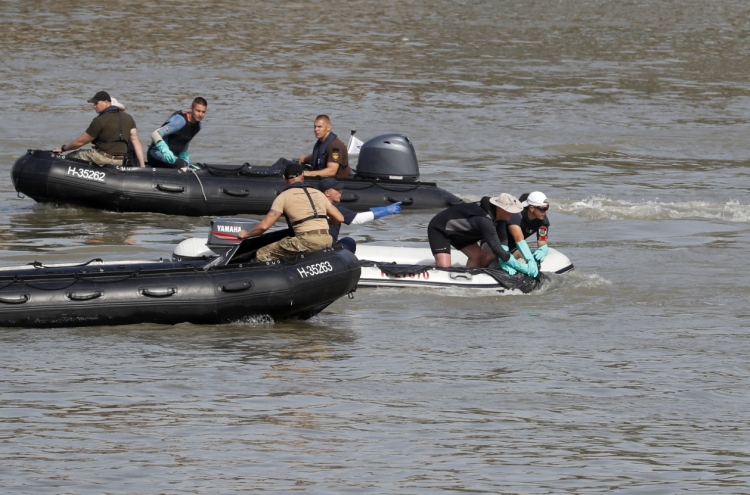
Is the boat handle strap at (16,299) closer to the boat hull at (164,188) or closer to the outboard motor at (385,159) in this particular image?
the boat hull at (164,188)

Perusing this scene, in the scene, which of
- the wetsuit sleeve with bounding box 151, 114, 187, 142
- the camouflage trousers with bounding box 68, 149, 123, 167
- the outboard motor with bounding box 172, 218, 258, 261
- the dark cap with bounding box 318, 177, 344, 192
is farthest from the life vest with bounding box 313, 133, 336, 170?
the outboard motor with bounding box 172, 218, 258, 261

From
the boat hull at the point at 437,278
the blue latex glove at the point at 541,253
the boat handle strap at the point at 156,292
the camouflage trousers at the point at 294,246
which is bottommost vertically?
the boat hull at the point at 437,278

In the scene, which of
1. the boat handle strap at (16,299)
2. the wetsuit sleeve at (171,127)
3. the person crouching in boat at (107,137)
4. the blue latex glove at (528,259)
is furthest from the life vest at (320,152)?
the boat handle strap at (16,299)

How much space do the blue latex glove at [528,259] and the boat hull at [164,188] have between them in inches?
165

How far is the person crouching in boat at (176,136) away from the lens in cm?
1558

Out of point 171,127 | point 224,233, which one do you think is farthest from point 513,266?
point 171,127

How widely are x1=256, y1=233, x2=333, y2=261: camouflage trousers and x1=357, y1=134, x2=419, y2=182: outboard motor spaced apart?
563cm

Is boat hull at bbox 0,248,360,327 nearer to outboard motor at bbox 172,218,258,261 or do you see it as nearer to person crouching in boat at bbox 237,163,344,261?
Result: person crouching in boat at bbox 237,163,344,261

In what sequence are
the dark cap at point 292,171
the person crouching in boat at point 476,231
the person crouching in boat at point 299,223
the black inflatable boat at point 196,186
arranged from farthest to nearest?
the black inflatable boat at point 196,186 < the person crouching in boat at point 476,231 < the dark cap at point 292,171 < the person crouching in boat at point 299,223

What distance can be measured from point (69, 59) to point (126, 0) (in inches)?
390

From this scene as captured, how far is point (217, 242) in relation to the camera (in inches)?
465

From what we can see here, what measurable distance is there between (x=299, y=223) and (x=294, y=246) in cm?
19

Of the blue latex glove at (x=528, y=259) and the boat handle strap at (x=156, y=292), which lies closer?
the boat handle strap at (x=156, y=292)

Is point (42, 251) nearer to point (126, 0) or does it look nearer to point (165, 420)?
point (165, 420)
